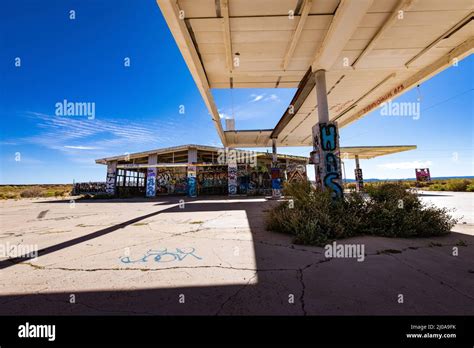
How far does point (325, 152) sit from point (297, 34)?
3.51 metres

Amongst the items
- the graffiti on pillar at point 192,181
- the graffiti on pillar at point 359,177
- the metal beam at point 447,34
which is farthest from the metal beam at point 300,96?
the graffiti on pillar at point 359,177

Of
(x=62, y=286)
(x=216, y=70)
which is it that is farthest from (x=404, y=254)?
(x=216, y=70)

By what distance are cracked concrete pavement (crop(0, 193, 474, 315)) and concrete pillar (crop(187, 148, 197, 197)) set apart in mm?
18055

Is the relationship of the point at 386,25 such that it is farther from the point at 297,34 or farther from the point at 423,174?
the point at 423,174

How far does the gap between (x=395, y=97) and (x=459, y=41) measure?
3.17m

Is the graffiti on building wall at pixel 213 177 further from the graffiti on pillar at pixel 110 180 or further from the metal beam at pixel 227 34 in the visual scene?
the metal beam at pixel 227 34

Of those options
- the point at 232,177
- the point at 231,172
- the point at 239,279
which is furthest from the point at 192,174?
the point at 239,279

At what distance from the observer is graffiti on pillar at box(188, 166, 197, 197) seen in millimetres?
22344

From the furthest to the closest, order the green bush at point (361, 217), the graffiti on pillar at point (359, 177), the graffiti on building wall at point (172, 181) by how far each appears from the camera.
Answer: the graffiti on building wall at point (172, 181) → the graffiti on pillar at point (359, 177) → the green bush at point (361, 217)

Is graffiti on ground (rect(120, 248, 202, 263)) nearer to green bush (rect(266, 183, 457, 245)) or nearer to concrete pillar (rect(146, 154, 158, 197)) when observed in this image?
green bush (rect(266, 183, 457, 245))

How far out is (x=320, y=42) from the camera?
19.5 ft

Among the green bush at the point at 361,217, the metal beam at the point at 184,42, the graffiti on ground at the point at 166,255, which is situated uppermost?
the metal beam at the point at 184,42

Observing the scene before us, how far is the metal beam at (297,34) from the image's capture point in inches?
178

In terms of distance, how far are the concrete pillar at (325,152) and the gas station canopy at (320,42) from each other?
3.73 ft
